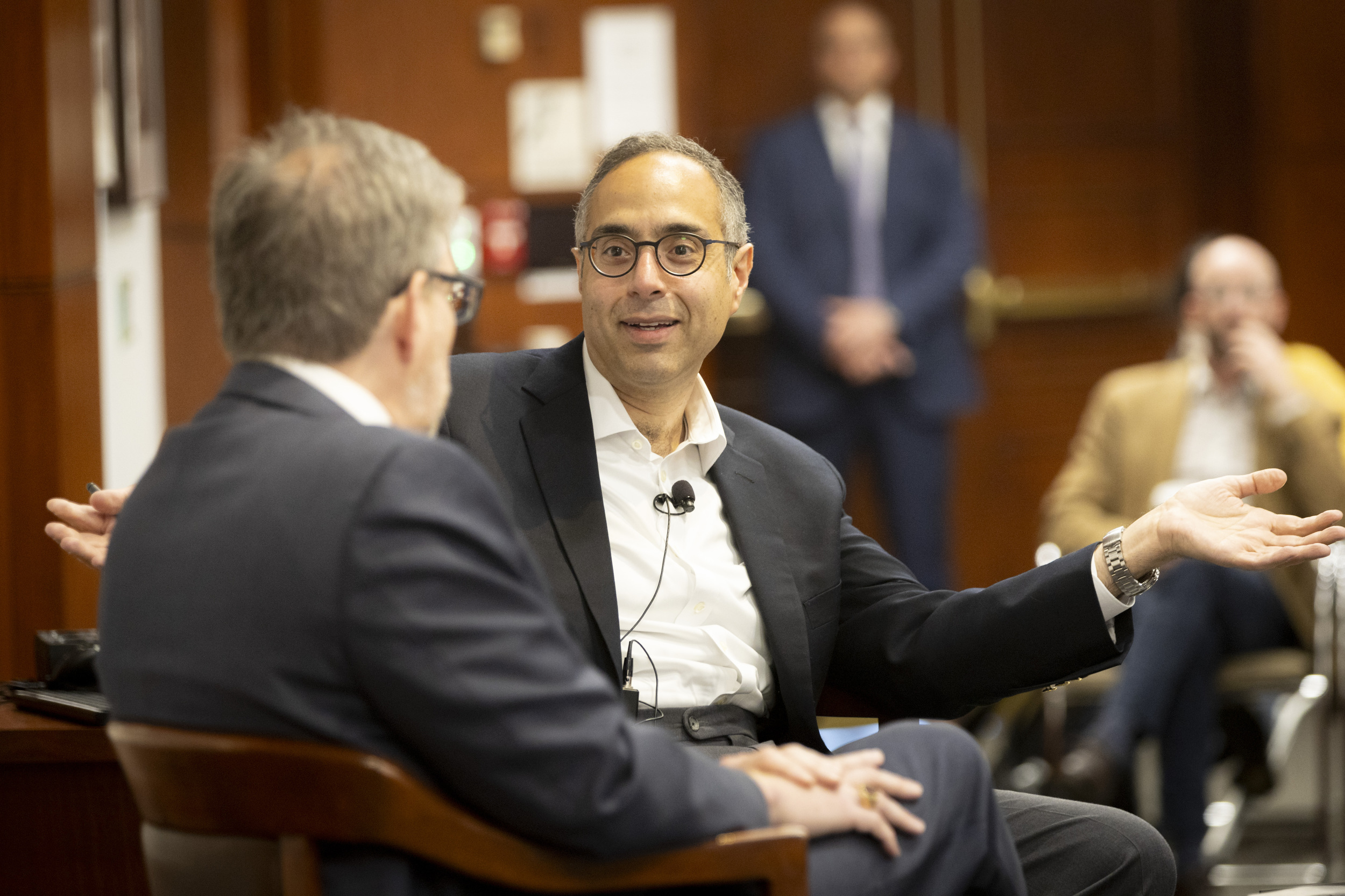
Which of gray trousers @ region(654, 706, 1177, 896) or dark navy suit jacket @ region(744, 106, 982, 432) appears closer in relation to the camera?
gray trousers @ region(654, 706, 1177, 896)

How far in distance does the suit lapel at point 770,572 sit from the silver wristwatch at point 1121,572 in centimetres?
42

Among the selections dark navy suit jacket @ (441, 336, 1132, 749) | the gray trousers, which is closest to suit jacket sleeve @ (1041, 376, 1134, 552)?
dark navy suit jacket @ (441, 336, 1132, 749)

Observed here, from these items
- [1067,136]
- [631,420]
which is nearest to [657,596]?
[631,420]

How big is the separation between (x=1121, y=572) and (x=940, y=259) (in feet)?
10.4

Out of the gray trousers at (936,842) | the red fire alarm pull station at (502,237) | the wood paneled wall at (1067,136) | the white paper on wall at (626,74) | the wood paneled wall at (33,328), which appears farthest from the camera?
the wood paneled wall at (1067,136)

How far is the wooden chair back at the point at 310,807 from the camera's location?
51.9 inches

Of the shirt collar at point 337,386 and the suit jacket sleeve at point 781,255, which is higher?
the suit jacket sleeve at point 781,255

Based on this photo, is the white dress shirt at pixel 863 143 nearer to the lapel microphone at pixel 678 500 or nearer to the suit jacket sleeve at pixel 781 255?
the suit jacket sleeve at pixel 781 255

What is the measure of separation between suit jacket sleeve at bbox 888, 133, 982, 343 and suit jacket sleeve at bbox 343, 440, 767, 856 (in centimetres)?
380

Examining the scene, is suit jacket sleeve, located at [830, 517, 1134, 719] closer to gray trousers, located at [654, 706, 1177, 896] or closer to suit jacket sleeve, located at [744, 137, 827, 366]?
gray trousers, located at [654, 706, 1177, 896]

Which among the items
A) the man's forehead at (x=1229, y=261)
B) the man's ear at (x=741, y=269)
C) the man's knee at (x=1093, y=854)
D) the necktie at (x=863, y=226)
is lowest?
the man's knee at (x=1093, y=854)

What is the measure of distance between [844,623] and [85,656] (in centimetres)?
104

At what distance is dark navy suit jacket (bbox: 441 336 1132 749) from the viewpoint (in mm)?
2062

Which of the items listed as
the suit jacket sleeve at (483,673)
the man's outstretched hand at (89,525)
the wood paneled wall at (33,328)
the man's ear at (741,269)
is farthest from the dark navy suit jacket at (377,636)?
the wood paneled wall at (33,328)
